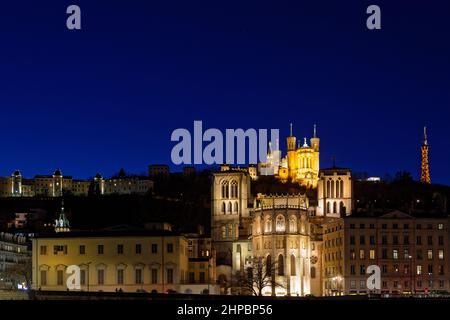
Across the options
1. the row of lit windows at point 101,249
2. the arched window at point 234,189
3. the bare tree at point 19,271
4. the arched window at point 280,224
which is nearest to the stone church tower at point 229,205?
the arched window at point 234,189

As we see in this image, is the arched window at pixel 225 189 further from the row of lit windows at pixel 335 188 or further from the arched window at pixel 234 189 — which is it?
the row of lit windows at pixel 335 188

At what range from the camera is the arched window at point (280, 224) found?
442ft

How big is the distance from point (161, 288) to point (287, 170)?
82633 mm

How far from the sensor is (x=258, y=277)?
413ft

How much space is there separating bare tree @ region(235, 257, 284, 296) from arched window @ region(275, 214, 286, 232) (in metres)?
4.37

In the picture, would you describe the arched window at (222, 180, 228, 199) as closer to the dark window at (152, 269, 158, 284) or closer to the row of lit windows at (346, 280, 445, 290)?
the row of lit windows at (346, 280, 445, 290)

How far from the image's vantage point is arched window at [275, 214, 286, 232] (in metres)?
135

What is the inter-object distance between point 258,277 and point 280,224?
11.1 meters

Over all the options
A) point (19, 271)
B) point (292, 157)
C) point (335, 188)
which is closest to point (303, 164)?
point (292, 157)

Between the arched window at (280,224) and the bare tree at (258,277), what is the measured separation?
4366mm

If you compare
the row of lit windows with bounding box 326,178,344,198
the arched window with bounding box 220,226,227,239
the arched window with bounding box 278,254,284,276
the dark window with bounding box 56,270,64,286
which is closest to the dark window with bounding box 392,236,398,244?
the arched window with bounding box 278,254,284,276

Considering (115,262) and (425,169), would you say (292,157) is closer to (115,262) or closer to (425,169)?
(425,169)
